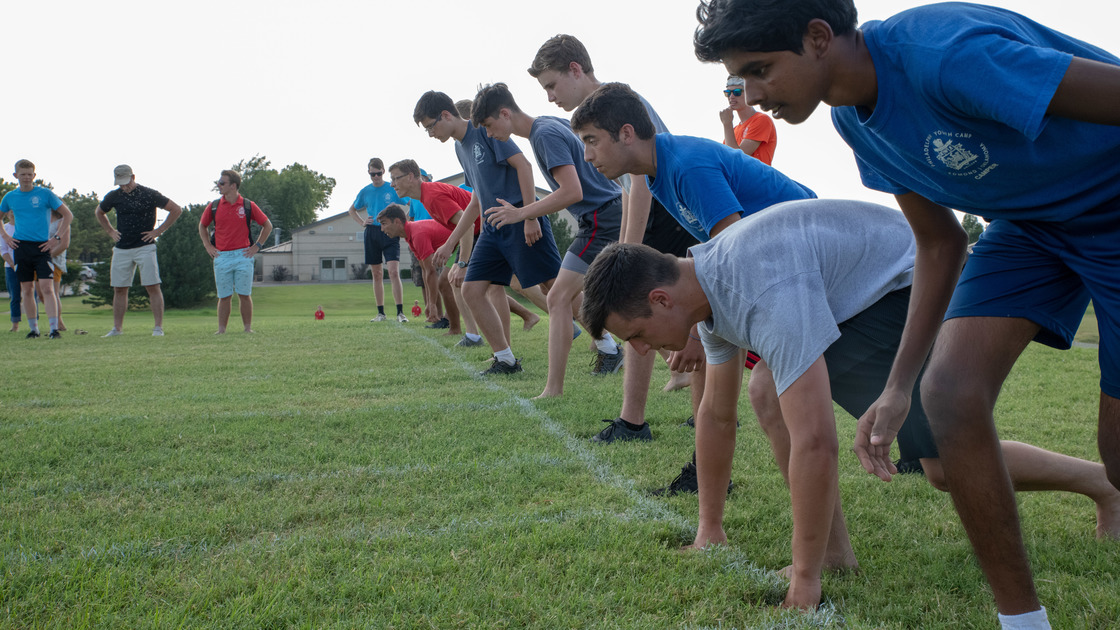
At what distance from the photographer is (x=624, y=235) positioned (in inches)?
176

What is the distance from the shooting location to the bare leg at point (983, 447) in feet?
6.21

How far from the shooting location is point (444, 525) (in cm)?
301

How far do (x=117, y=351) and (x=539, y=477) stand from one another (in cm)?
782

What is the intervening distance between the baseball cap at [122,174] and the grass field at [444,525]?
6991mm

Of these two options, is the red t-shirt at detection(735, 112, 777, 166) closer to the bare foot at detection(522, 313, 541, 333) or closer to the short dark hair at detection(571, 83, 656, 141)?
the short dark hair at detection(571, 83, 656, 141)

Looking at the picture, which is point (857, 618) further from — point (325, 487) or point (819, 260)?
point (325, 487)

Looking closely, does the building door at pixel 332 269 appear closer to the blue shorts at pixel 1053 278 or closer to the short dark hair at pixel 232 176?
the short dark hair at pixel 232 176

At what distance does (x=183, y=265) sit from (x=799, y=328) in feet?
95.0

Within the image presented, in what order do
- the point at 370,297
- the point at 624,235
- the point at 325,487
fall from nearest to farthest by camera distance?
the point at 325,487 → the point at 624,235 → the point at 370,297

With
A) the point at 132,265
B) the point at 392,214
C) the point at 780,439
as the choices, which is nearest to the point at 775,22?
the point at 780,439

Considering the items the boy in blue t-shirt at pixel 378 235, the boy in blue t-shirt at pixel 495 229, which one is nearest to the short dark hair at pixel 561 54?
the boy in blue t-shirt at pixel 495 229

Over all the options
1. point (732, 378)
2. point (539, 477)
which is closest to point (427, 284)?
point (539, 477)

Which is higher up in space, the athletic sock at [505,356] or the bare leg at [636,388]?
the bare leg at [636,388]

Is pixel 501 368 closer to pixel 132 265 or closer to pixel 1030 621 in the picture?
pixel 1030 621
